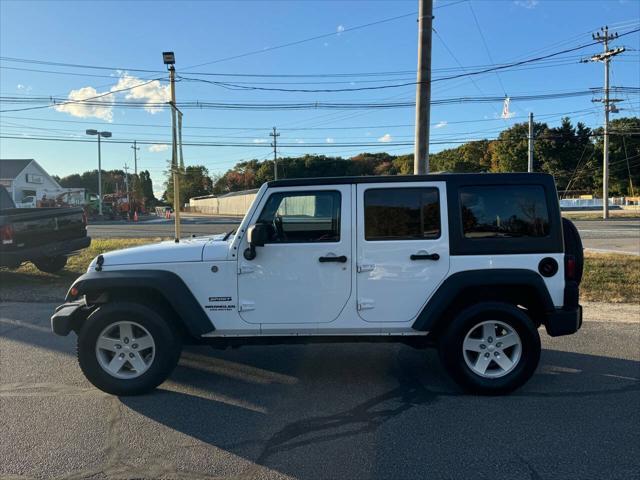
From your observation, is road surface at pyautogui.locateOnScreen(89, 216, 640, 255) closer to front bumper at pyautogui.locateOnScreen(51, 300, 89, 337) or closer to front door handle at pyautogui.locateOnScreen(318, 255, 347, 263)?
front door handle at pyautogui.locateOnScreen(318, 255, 347, 263)

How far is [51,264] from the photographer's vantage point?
10109 mm

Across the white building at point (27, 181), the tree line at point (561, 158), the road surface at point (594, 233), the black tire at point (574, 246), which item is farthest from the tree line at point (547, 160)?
the black tire at point (574, 246)

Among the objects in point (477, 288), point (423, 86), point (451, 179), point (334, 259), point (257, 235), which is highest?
point (423, 86)

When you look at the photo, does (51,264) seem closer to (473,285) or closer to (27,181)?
(473,285)

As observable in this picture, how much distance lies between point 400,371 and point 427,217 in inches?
64.9

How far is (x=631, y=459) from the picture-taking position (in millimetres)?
3088

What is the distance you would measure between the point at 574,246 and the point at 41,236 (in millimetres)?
8711

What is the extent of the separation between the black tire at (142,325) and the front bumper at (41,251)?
527cm

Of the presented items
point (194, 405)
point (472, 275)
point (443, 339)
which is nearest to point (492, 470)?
point (443, 339)

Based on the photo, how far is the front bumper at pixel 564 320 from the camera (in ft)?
13.6

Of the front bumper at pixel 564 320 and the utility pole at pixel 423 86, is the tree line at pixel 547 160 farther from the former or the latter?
the front bumper at pixel 564 320

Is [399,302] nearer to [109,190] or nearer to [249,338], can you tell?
[249,338]

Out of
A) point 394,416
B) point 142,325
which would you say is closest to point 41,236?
point 142,325

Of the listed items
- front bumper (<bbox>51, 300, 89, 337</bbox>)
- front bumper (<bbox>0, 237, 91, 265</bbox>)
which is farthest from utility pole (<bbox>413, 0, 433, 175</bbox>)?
front bumper (<bbox>0, 237, 91, 265</bbox>)
